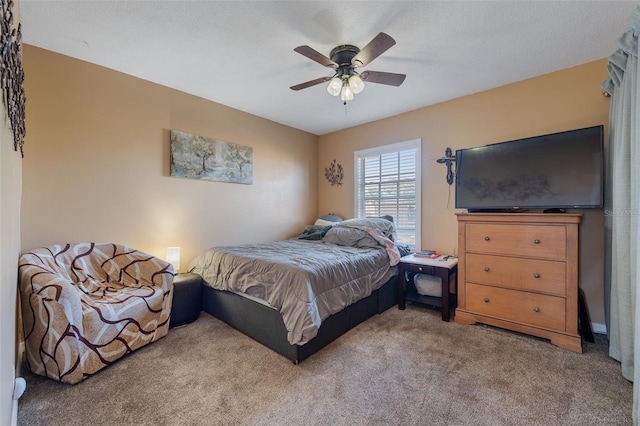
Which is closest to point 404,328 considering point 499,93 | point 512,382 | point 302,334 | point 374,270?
point 374,270

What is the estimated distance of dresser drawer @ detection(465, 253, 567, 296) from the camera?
2.25 metres

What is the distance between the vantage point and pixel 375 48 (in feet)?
6.01

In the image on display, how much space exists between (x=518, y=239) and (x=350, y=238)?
5.64ft

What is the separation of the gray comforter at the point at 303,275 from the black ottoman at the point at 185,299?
0.14 metres

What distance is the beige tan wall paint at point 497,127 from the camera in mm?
2506

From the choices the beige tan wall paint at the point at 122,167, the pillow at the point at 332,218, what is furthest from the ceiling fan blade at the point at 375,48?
the pillow at the point at 332,218

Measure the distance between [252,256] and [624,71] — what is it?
Result: 10.8ft

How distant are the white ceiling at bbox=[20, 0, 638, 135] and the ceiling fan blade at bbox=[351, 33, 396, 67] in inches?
10.2

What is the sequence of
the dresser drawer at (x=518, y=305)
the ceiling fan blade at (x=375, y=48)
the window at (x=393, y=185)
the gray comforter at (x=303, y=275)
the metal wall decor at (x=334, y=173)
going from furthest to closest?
1. the metal wall decor at (x=334, y=173)
2. the window at (x=393, y=185)
3. the dresser drawer at (x=518, y=305)
4. the gray comforter at (x=303, y=275)
5. the ceiling fan blade at (x=375, y=48)

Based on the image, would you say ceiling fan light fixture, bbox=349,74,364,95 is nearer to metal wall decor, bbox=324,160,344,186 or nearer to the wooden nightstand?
the wooden nightstand

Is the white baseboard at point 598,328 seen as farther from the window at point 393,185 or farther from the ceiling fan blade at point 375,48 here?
the ceiling fan blade at point 375,48

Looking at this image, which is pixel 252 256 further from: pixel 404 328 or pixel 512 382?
pixel 512 382

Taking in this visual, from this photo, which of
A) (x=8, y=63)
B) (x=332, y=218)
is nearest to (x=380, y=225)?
(x=332, y=218)

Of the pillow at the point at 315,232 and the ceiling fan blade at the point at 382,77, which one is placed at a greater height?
the ceiling fan blade at the point at 382,77
